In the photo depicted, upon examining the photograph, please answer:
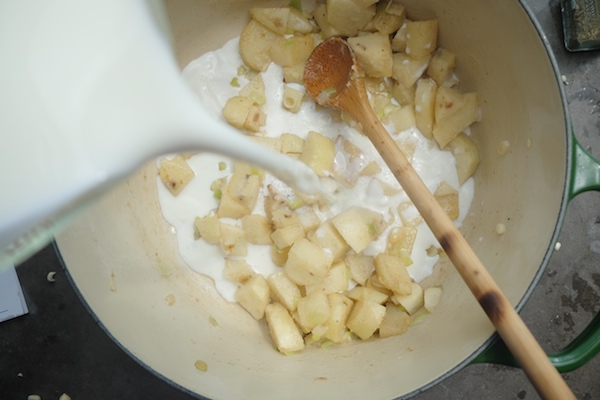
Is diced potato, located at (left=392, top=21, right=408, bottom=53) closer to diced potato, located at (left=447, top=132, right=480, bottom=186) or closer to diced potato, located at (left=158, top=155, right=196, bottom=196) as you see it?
diced potato, located at (left=447, top=132, right=480, bottom=186)

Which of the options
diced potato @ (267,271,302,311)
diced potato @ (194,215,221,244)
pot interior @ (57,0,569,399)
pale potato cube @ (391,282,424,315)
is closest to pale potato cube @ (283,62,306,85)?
pot interior @ (57,0,569,399)

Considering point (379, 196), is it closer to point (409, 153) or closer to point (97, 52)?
point (409, 153)

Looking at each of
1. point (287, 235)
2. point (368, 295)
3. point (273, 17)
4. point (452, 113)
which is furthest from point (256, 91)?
point (368, 295)

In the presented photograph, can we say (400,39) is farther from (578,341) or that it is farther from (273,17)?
(578,341)

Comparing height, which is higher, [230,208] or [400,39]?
[400,39]

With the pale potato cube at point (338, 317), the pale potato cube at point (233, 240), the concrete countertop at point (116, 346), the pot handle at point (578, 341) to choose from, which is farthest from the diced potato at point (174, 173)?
the pot handle at point (578, 341)

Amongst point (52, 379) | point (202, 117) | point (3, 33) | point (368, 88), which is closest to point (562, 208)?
point (368, 88)
